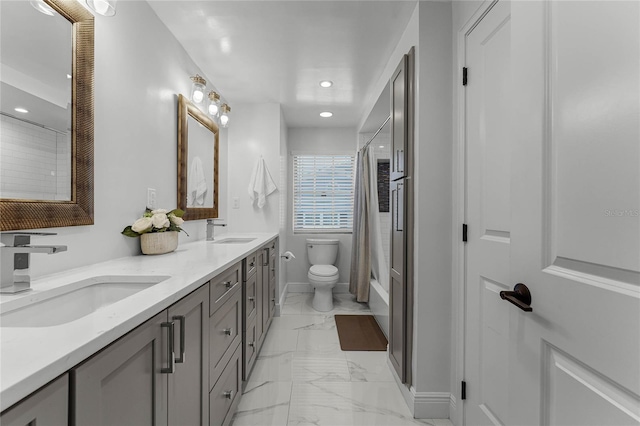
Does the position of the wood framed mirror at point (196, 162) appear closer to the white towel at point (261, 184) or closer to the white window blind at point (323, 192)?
the white towel at point (261, 184)

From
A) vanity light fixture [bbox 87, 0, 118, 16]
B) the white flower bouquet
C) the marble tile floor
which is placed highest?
vanity light fixture [bbox 87, 0, 118, 16]

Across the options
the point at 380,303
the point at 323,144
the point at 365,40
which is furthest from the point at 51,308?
the point at 323,144

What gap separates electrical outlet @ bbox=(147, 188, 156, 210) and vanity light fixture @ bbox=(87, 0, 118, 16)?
88cm

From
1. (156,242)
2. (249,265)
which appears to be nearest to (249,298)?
(249,265)

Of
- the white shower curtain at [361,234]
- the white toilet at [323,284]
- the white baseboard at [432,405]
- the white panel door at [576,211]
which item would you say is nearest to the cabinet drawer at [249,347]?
the white baseboard at [432,405]

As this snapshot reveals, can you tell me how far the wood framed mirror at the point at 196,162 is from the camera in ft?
6.81

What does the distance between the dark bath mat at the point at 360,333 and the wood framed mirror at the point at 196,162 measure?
1.65 metres

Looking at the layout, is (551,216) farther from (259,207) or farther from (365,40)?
(259,207)

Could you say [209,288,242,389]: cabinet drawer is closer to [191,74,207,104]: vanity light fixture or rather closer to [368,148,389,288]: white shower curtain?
[191,74,207,104]: vanity light fixture

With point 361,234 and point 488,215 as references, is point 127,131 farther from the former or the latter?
point 361,234

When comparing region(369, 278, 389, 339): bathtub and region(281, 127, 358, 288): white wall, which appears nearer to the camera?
region(369, 278, 389, 339): bathtub

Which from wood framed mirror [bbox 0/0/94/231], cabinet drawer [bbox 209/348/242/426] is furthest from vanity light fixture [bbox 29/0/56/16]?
cabinet drawer [bbox 209/348/242/426]

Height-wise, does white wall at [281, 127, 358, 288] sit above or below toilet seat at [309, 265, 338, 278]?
above

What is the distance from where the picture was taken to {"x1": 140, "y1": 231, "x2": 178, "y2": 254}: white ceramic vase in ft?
5.03
